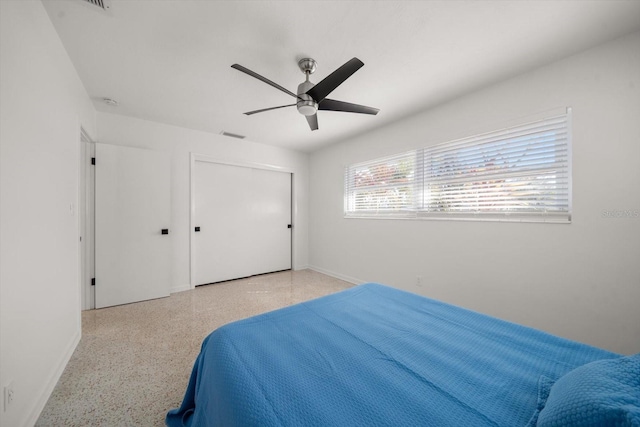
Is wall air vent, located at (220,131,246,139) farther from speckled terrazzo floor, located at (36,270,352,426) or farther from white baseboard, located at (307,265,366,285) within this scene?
white baseboard, located at (307,265,366,285)

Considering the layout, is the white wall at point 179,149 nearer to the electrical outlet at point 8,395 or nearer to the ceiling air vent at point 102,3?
the ceiling air vent at point 102,3

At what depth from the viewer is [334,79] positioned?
1.71 metres

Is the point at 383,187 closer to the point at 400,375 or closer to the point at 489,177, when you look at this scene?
the point at 489,177

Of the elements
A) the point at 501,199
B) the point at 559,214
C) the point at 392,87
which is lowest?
the point at 559,214

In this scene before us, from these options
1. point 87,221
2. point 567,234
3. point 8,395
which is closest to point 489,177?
point 567,234

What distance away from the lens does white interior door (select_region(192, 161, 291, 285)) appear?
12.6 ft

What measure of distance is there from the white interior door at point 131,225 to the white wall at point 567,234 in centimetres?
344

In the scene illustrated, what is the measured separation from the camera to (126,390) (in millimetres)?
1598

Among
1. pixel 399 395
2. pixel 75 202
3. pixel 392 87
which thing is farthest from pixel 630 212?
pixel 75 202

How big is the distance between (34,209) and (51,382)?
1.16m

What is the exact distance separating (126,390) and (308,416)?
1.61m

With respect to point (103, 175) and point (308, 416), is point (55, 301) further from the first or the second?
point (308, 416)

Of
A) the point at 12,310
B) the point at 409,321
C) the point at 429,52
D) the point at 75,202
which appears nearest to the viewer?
the point at 12,310

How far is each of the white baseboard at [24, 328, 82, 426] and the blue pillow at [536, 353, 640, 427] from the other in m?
2.39
